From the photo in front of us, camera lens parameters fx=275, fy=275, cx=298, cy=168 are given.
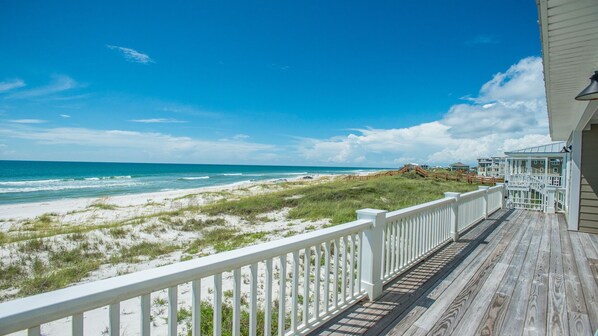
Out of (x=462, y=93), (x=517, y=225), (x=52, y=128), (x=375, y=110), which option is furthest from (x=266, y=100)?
(x=52, y=128)

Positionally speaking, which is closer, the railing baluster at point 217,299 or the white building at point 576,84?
the railing baluster at point 217,299

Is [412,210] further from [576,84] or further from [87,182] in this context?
[87,182]

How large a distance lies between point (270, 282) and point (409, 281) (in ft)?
6.97

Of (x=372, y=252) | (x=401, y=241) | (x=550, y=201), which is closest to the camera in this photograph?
(x=372, y=252)

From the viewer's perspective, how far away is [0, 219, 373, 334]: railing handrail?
0.90 meters

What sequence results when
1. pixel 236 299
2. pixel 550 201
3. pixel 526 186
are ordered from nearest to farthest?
pixel 236 299
pixel 550 201
pixel 526 186

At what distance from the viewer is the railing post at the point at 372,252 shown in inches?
110

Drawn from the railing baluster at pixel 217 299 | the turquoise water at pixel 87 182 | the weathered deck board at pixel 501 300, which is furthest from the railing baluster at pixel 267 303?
the turquoise water at pixel 87 182

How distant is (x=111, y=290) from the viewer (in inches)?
43.8

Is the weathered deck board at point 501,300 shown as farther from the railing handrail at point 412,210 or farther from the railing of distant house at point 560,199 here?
the railing of distant house at point 560,199

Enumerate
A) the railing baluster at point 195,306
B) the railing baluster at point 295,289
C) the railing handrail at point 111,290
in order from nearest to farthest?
1. the railing handrail at point 111,290
2. the railing baluster at point 195,306
3. the railing baluster at point 295,289

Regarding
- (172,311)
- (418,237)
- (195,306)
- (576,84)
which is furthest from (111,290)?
(576,84)

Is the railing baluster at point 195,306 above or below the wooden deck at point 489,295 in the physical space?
above

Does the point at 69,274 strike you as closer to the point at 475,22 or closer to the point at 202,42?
the point at 202,42
